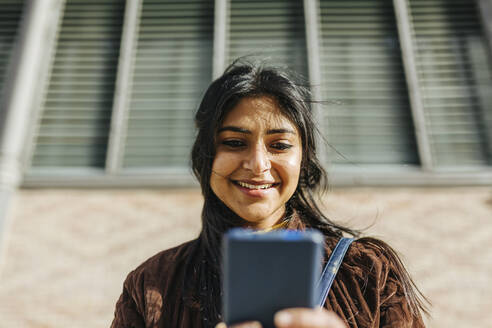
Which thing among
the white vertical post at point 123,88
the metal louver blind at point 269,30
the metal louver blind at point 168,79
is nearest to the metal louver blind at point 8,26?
the white vertical post at point 123,88

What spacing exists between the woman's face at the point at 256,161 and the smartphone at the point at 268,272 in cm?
50

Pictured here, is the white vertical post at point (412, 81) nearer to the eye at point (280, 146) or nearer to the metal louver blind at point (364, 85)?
the metal louver blind at point (364, 85)

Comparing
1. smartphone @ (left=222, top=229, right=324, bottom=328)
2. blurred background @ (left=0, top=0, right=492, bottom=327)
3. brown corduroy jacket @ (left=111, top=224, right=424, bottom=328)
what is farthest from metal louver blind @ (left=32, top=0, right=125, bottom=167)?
smartphone @ (left=222, top=229, right=324, bottom=328)

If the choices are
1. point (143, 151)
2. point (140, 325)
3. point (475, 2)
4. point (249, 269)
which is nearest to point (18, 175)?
point (143, 151)

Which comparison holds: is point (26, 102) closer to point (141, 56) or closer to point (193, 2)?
point (141, 56)

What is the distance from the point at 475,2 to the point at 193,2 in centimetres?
322

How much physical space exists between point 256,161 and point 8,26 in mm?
4901

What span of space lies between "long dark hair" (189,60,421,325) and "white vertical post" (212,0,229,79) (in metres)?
3.20

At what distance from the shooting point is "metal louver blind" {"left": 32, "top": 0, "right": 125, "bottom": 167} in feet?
14.7

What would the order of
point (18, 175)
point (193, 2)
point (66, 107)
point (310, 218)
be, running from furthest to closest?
point (193, 2)
point (66, 107)
point (18, 175)
point (310, 218)

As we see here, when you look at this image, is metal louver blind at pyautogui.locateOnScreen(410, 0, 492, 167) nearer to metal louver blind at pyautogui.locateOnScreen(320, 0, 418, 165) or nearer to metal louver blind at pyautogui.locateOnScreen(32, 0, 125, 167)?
metal louver blind at pyautogui.locateOnScreen(320, 0, 418, 165)

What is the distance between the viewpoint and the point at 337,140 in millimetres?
4414

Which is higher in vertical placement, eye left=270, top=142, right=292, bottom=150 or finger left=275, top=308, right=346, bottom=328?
eye left=270, top=142, right=292, bottom=150

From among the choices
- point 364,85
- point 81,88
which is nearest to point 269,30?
point 364,85
